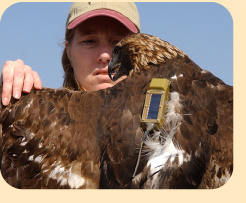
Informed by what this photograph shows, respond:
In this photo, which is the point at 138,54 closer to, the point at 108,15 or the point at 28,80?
→ the point at 108,15

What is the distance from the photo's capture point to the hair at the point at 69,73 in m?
5.02

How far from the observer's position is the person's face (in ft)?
15.8

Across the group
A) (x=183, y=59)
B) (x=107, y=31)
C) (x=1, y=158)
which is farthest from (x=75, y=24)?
(x=1, y=158)

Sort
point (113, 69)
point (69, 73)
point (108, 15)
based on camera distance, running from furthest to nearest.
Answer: point (69, 73) < point (108, 15) < point (113, 69)

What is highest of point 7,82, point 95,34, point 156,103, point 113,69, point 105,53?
point 95,34

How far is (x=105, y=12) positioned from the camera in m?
4.64

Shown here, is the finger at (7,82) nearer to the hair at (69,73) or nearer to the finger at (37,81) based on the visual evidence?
the finger at (37,81)

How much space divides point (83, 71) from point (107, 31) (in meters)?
0.53

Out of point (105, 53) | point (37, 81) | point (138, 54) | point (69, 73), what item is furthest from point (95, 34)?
point (37, 81)

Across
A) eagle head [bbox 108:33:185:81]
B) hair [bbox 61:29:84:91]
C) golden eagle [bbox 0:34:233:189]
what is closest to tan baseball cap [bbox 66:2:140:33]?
hair [bbox 61:29:84:91]

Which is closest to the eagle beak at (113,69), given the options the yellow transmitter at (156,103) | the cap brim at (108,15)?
the cap brim at (108,15)

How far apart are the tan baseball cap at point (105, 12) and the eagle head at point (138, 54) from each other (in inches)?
17.0

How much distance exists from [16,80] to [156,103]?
128cm

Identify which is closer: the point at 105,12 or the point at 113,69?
the point at 113,69
